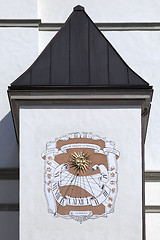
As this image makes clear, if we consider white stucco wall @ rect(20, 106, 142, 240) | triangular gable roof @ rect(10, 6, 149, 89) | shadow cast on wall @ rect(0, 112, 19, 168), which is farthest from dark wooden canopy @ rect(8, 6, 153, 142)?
shadow cast on wall @ rect(0, 112, 19, 168)

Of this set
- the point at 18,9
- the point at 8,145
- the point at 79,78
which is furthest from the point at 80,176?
the point at 18,9

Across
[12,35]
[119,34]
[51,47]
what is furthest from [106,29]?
[51,47]

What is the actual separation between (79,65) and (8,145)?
336 cm

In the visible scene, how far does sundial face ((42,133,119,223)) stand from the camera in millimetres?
17375

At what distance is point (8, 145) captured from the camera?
20812mm

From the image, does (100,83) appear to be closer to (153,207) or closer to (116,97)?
(116,97)

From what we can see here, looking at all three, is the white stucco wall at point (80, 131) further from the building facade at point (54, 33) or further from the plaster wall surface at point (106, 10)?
the plaster wall surface at point (106, 10)

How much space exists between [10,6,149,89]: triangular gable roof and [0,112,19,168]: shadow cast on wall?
2930 millimetres

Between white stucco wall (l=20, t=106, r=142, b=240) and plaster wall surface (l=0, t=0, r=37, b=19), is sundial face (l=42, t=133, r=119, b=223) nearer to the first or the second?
white stucco wall (l=20, t=106, r=142, b=240)

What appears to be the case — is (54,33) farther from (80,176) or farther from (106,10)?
(80,176)

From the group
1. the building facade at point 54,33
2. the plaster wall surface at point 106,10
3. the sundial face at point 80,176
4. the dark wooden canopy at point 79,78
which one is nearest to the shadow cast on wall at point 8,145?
the building facade at point 54,33

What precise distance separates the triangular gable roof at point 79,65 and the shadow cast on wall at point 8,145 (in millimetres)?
2930

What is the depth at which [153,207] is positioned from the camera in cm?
2047

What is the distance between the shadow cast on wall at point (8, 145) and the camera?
2070 centimetres
